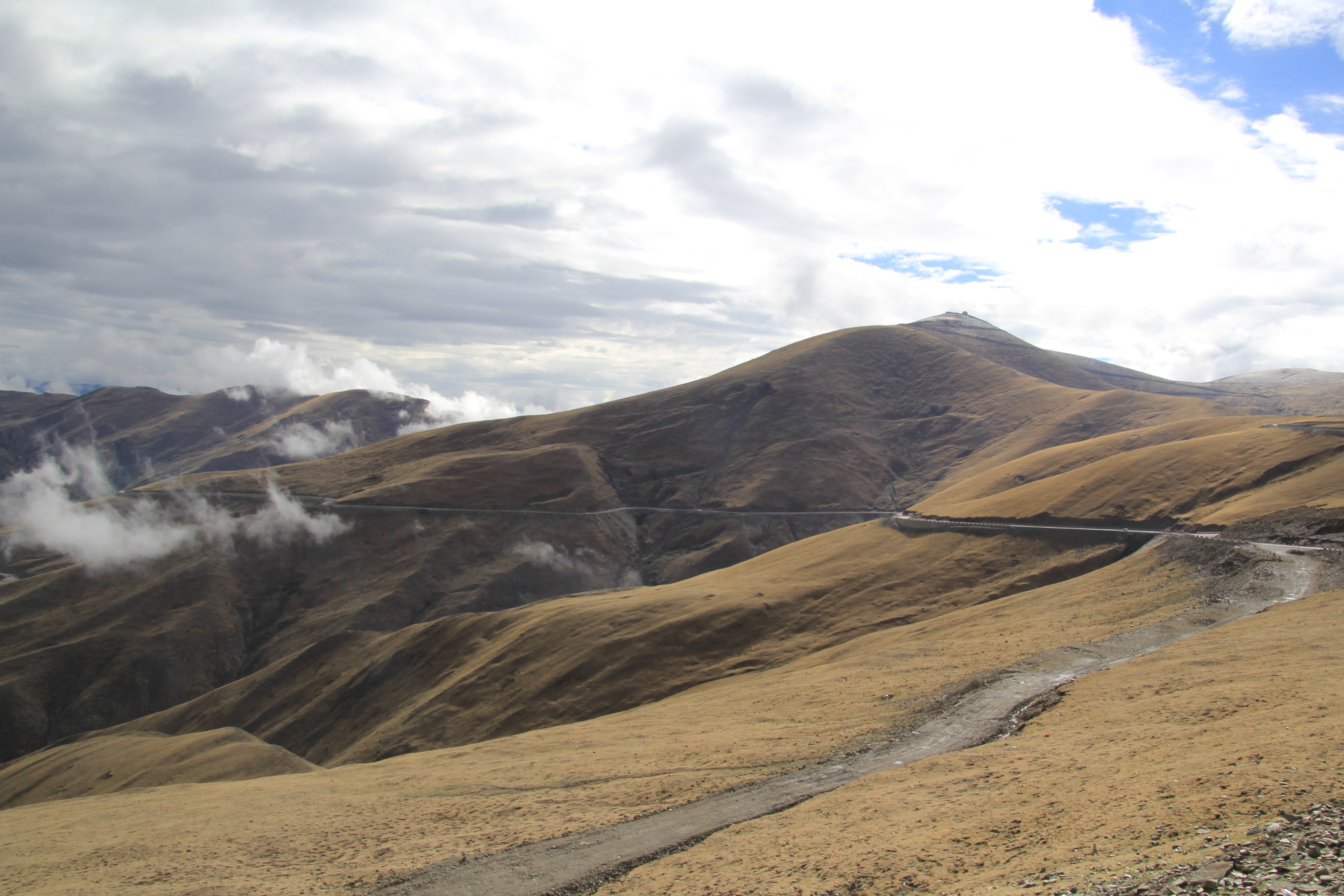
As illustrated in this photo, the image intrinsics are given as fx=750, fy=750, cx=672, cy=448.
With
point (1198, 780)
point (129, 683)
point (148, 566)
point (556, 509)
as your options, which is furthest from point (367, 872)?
point (148, 566)

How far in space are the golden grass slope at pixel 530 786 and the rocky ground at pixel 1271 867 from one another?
5559 millimetres

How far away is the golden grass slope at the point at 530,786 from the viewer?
22.2 m

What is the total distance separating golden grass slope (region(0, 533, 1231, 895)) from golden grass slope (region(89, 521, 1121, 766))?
887 cm

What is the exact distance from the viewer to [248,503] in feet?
520

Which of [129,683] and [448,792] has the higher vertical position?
[448,792]

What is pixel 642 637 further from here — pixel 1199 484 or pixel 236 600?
pixel 236 600

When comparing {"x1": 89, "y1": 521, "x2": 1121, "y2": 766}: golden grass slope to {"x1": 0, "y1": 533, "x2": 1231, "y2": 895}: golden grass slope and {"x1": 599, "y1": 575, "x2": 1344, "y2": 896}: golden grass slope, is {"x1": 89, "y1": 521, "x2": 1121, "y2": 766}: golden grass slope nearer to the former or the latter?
{"x1": 0, "y1": 533, "x2": 1231, "y2": 895}: golden grass slope

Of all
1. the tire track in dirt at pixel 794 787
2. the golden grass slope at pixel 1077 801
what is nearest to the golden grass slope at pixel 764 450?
the tire track in dirt at pixel 794 787

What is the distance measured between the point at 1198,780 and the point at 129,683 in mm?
140965

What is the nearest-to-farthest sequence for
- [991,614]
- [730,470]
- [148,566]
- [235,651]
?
[991,614] < [235,651] < [148,566] < [730,470]

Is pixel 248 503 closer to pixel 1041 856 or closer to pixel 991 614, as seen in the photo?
pixel 991 614

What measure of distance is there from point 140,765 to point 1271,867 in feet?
227

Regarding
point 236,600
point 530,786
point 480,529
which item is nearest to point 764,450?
point 480,529

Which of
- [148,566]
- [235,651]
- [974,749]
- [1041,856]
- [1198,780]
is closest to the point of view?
[1041,856]
